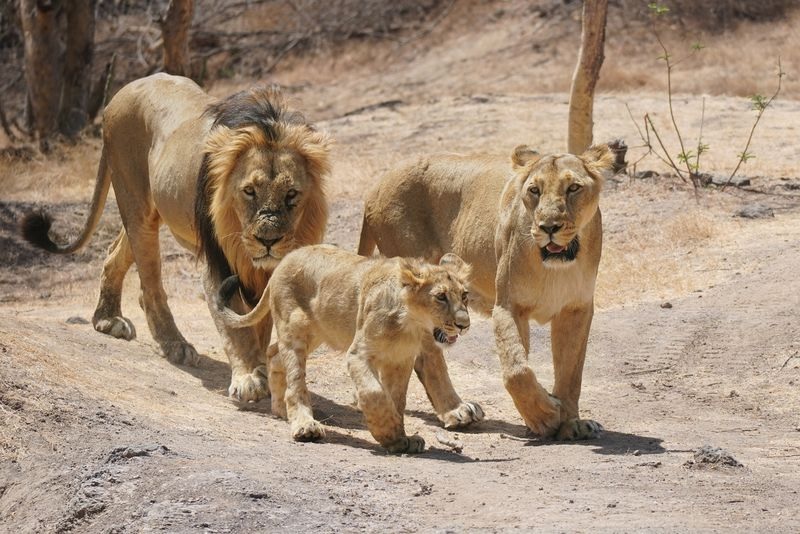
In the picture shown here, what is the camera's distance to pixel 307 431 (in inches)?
253

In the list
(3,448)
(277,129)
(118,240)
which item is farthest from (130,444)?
(118,240)

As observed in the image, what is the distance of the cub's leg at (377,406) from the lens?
20.0 feet

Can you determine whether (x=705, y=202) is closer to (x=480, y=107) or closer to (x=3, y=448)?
(x=480, y=107)

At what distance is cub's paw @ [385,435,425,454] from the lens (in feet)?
20.3

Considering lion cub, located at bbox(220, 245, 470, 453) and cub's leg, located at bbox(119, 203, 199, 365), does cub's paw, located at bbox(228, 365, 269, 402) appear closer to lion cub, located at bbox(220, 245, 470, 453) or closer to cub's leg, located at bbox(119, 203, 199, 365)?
lion cub, located at bbox(220, 245, 470, 453)

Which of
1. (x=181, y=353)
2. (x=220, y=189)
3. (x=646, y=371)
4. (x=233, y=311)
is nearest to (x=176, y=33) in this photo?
(x=181, y=353)

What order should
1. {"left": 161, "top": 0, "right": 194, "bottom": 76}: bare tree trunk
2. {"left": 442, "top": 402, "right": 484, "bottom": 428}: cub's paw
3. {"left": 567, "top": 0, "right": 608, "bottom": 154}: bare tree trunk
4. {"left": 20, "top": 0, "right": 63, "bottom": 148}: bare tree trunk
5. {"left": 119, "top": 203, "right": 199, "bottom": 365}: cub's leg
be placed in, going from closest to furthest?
1. {"left": 442, "top": 402, "right": 484, "bottom": 428}: cub's paw
2. {"left": 119, "top": 203, "right": 199, "bottom": 365}: cub's leg
3. {"left": 567, "top": 0, "right": 608, "bottom": 154}: bare tree trunk
4. {"left": 161, "top": 0, "right": 194, "bottom": 76}: bare tree trunk
5. {"left": 20, "top": 0, "right": 63, "bottom": 148}: bare tree trunk

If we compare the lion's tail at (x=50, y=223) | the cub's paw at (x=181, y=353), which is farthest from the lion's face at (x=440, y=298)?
the lion's tail at (x=50, y=223)

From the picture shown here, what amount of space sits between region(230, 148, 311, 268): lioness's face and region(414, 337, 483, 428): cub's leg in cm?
95

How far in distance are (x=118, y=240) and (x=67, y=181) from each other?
20.3 ft

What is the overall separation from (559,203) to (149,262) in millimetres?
3768

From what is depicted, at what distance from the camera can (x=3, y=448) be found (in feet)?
19.5

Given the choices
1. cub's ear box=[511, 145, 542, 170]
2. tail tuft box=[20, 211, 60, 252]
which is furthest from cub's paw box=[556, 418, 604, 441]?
tail tuft box=[20, 211, 60, 252]

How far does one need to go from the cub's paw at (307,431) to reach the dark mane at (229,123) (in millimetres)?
1486
